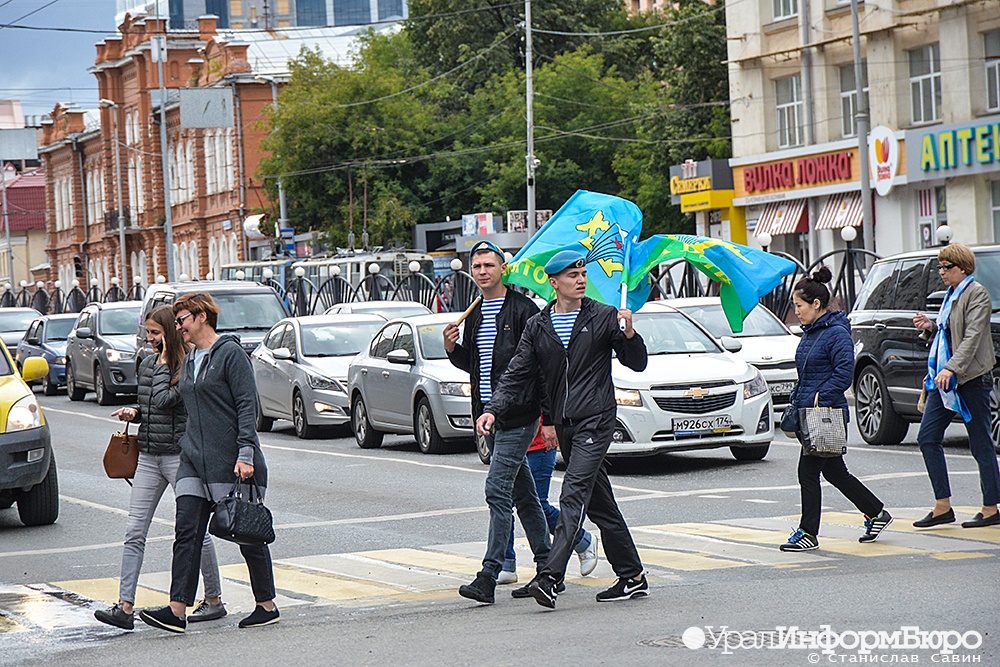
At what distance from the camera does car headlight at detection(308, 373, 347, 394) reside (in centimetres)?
2178

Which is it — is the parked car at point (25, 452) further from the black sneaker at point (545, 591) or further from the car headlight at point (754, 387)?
the car headlight at point (754, 387)

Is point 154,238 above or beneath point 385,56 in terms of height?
beneath

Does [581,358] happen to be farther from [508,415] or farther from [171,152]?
[171,152]

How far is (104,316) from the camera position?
103ft

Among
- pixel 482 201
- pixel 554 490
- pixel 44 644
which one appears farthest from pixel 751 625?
pixel 482 201

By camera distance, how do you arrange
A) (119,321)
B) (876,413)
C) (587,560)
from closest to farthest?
(587,560) < (876,413) < (119,321)

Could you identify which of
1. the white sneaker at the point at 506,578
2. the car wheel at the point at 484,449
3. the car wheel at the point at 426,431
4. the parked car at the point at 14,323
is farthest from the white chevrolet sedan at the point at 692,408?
the parked car at the point at 14,323

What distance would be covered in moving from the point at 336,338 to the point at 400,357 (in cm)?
427

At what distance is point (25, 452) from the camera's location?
1328 cm

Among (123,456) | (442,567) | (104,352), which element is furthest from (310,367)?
(123,456)

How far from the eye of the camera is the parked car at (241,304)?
27.9m

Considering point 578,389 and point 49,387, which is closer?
point 578,389

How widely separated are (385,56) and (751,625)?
241 ft

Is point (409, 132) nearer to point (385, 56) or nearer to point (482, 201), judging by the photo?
point (482, 201)
